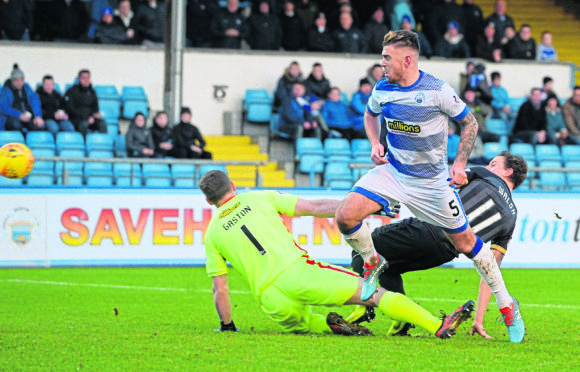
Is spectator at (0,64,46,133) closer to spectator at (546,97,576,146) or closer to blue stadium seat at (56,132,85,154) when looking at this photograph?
blue stadium seat at (56,132,85,154)

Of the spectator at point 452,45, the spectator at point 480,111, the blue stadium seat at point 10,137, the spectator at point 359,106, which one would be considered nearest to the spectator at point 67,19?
the blue stadium seat at point 10,137

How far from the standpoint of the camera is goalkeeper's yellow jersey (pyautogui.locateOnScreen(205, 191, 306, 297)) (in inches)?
284

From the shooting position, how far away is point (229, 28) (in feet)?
71.0

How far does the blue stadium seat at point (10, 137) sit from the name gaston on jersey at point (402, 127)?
446 inches

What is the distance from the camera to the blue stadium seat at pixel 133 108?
20.0 m

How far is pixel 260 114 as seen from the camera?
21156 millimetres

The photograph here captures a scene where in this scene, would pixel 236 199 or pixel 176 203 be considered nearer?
pixel 236 199

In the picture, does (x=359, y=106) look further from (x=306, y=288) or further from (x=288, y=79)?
(x=306, y=288)

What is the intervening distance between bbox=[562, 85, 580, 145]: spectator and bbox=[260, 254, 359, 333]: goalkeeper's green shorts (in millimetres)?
15674

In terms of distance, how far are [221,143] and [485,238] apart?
13670 mm

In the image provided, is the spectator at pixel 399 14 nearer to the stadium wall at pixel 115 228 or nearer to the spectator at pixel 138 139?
the spectator at pixel 138 139

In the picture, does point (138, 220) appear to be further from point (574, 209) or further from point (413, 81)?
point (413, 81)

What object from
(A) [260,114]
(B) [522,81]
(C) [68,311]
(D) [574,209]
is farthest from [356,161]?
(C) [68,311]

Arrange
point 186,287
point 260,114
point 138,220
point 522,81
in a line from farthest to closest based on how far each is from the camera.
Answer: point 522,81
point 260,114
point 138,220
point 186,287
